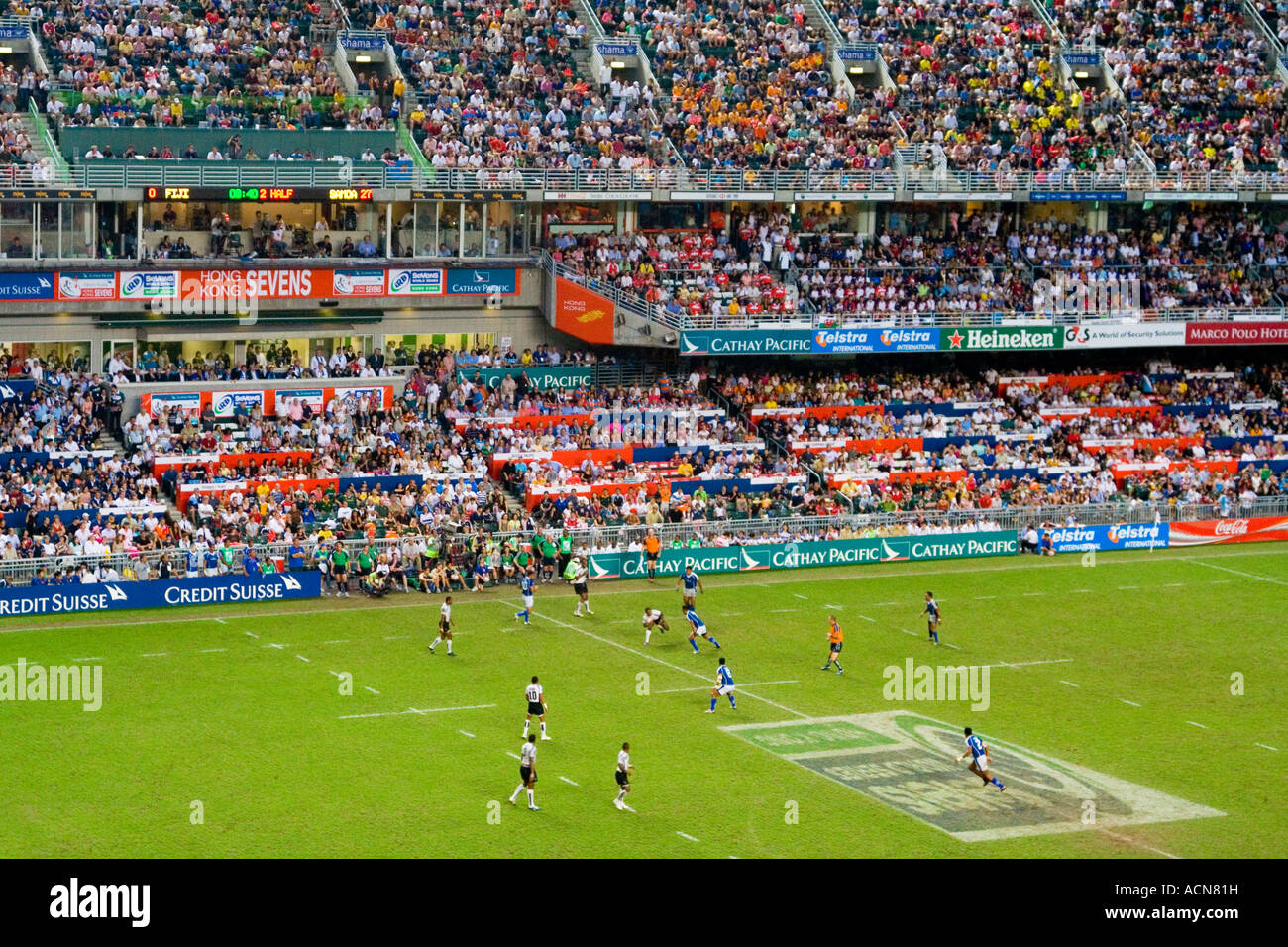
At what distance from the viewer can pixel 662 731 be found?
3456 cm

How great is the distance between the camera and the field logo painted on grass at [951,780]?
30.2 metres

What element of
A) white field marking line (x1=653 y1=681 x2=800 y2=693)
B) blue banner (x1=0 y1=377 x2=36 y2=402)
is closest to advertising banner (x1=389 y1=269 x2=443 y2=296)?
blue banner (x1=0 y1=377 x2=36 y2=402)

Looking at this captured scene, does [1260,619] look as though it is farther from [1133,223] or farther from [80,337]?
[80,337]

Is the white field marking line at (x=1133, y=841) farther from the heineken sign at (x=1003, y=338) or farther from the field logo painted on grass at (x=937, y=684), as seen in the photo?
the heineken sign at (x=1003, y=338)

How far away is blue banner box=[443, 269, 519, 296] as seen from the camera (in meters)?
58.4

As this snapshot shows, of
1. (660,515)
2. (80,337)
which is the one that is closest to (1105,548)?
(660,515)

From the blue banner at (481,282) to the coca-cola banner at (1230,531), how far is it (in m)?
22.3

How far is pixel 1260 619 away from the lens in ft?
152

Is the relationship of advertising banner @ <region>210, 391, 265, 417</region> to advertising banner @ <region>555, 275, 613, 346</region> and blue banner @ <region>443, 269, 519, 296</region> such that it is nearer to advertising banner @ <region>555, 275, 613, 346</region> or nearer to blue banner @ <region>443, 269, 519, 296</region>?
blue banner @ <region>443, 269, 519, 296</region>

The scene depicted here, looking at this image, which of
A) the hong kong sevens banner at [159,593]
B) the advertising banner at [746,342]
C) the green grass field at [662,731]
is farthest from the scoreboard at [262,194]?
the green grass field at [662,731]

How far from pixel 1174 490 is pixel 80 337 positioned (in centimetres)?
3402

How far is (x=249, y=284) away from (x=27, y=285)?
254 inches

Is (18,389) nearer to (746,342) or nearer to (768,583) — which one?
(768,583)

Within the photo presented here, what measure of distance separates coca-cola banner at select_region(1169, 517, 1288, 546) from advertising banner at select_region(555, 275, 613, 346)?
18.8 meters
